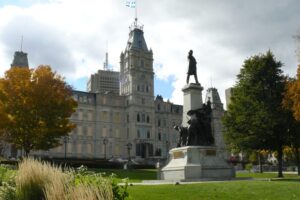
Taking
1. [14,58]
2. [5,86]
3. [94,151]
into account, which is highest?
[14,58]

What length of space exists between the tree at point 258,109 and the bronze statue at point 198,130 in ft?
30.2

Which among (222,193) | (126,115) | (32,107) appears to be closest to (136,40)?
(126,115)

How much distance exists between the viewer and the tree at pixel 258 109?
113 feet

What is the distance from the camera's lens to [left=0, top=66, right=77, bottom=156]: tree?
3775cm

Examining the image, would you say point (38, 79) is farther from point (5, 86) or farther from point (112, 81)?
point (112, 81)

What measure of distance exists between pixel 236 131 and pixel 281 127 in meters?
4.11

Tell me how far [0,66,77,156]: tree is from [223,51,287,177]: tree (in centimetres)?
1654

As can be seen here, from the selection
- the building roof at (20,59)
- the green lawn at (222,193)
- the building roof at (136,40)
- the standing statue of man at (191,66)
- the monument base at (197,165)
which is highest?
the building roof at (136,40)

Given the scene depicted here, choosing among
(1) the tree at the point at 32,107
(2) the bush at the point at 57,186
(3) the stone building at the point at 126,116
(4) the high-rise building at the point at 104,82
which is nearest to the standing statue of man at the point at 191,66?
(1) the tree at the point at 32,107

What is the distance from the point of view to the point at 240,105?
120 feet

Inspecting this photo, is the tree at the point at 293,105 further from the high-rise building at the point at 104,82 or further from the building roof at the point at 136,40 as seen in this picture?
the high-rise building at the point at 104,82

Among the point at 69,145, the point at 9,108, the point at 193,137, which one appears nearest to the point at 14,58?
the point at 69,145

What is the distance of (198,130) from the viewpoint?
1041 inches

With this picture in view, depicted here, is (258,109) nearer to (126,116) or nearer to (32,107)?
(32,107)
